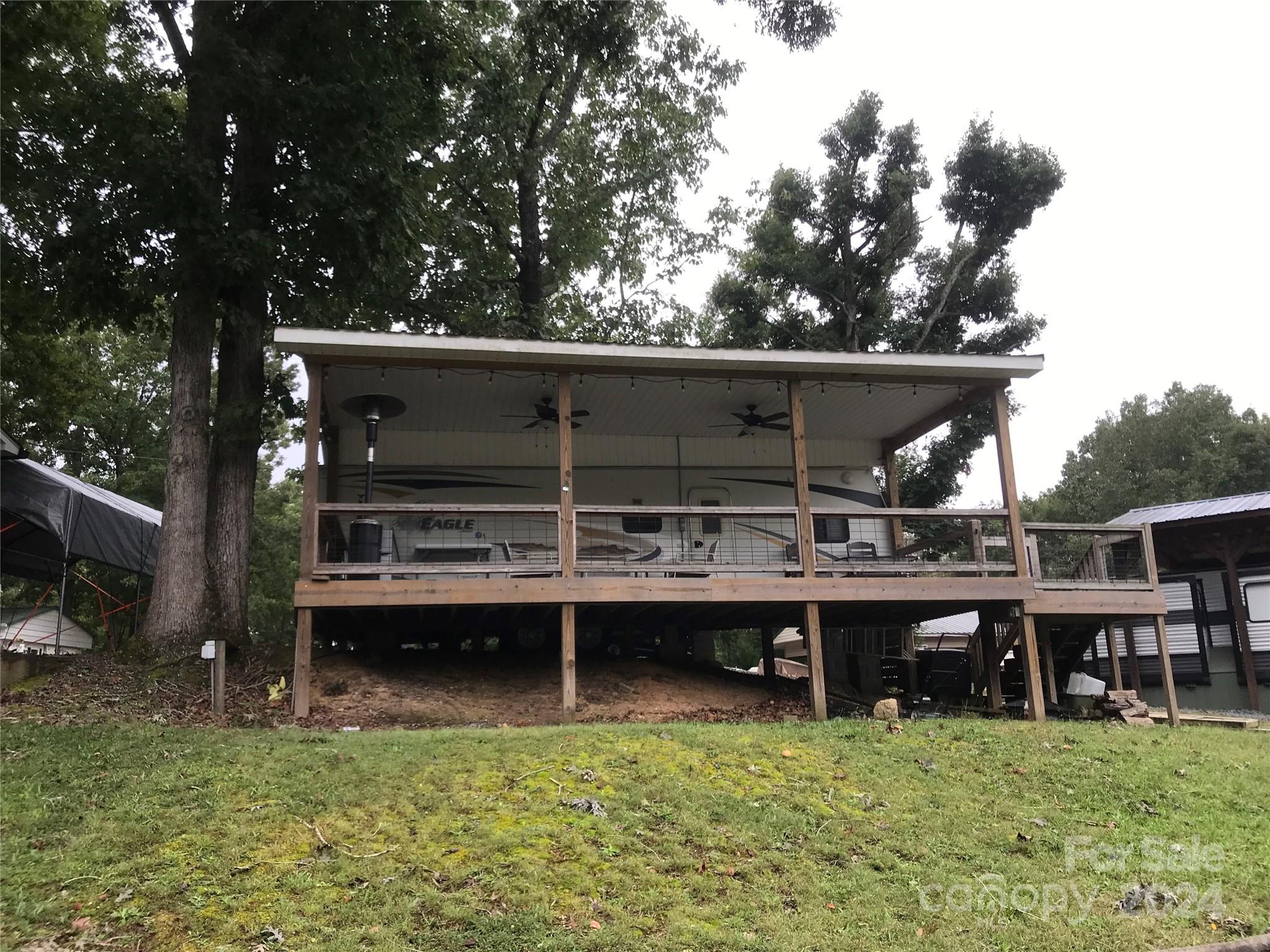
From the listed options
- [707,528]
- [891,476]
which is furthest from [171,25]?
[891,476]

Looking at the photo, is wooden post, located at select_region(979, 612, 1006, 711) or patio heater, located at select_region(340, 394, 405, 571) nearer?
patio heater, located at select_region(340, 394, 405, 571)

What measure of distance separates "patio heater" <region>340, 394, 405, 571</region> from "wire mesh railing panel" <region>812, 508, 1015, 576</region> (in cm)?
532

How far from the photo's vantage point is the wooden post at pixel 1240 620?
1780 cm

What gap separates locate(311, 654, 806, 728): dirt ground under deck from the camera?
10.4 meters

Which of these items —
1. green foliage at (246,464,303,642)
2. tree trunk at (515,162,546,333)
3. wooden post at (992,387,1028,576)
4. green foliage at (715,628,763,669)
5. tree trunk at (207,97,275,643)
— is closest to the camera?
tree trunk at (207,97,275,643)

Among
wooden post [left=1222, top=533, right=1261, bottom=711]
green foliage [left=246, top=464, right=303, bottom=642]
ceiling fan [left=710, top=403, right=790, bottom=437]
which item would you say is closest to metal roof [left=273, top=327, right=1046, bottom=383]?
ceiling fan [left=710, top=403, right=790, bottom=437]

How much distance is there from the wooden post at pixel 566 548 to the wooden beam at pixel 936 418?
5.67m

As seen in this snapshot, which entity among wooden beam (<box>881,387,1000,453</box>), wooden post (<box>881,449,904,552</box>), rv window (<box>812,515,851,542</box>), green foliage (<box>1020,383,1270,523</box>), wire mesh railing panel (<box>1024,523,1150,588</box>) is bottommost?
wire mesh railing panel (<box>1024,523,1150,588</box>)

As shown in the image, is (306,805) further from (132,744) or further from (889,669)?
(889,669)

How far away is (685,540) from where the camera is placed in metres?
14.0

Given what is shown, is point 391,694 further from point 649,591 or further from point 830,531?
point 830,531

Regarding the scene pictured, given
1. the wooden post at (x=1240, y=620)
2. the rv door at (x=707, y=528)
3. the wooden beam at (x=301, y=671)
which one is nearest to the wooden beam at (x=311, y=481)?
the wooden beam at (x=301, y=671)

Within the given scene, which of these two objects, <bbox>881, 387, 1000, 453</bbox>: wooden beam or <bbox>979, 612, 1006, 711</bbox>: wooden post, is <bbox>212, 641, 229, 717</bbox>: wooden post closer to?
<bbox>979, 612, 1006, 711</bbox>: wooden post

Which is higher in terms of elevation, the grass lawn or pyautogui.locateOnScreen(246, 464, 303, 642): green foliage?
pyautogui.locateOnScreen(246, 464, 303, 642): green foliage
